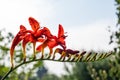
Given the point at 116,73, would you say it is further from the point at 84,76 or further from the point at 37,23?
the point at 84,76

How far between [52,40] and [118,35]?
7030 mm

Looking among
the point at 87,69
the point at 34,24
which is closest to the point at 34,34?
the point at 34,24

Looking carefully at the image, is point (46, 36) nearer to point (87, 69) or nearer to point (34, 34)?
point (34, 34)

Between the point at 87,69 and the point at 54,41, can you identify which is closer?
the point at 54,41

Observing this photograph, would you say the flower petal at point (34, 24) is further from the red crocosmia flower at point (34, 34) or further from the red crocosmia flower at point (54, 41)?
the red crocosmia flower at point (54, 41)

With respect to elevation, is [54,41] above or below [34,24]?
below

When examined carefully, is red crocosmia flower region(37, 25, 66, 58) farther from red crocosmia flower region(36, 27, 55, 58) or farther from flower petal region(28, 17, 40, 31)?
flower petal region(28, 17, 40, 31)

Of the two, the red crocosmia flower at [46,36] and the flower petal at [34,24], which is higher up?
the flower petal at [34,24]

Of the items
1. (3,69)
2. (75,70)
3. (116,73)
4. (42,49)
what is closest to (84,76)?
(75,70)

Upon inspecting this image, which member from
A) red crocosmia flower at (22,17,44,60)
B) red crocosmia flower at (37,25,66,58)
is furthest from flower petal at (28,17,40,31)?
red crocosmia flower at (37,25,66,58)

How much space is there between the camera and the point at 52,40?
344 cm

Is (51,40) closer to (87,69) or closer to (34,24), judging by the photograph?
(34,24)

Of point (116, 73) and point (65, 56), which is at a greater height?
point (65, 56)

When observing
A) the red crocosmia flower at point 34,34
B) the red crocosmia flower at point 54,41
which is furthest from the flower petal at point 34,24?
the red crocosmia flower at point 54,41
